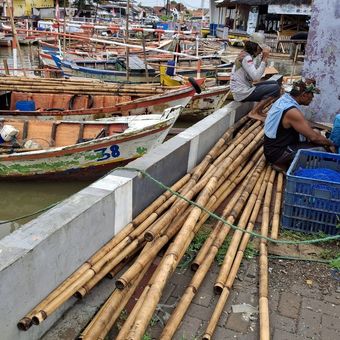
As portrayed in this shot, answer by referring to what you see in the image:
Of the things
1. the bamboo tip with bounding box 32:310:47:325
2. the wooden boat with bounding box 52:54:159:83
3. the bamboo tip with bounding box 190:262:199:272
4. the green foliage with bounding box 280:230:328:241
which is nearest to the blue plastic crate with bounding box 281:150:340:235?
the green foliage with bounding box 280:230:328:241

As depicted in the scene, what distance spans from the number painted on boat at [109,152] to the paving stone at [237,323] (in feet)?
17.9

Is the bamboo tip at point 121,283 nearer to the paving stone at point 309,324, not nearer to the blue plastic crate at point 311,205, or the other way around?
the paving stone at point 309,324

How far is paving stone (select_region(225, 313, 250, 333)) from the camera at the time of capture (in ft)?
9.88

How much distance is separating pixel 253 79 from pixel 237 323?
516 centimetres

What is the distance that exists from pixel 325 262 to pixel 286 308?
82 centimetres

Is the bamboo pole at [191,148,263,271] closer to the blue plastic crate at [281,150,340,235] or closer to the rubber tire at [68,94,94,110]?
the blue plastic crate at [281,150,340,235]

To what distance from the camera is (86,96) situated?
1088cm

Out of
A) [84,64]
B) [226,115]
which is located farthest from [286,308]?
[84,64]

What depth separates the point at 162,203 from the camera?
4.21 metres

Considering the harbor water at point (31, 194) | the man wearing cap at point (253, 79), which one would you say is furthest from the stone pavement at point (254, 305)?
the harbor water at point (31, 194)

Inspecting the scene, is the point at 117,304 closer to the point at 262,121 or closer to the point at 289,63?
the point at 262,121

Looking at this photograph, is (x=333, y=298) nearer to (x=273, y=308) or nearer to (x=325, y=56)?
(x=273, y=308)

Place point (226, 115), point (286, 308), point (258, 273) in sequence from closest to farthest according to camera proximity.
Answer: point (286, 308) → point (258, 273) → point (226, 115)

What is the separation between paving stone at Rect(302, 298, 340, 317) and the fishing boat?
24.7 feet
